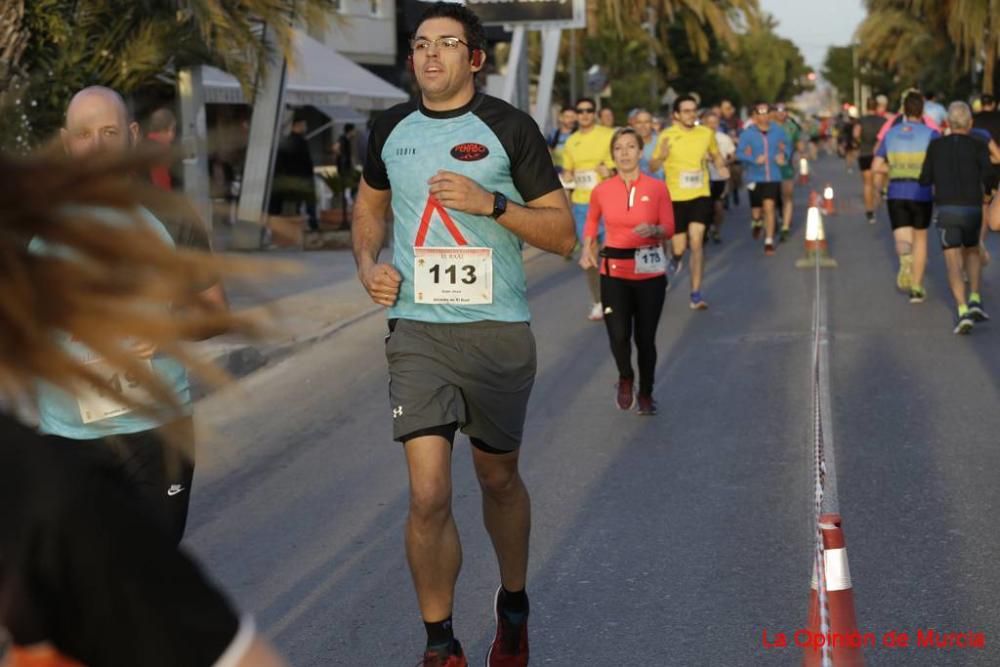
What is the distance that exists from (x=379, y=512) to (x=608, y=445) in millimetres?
1784

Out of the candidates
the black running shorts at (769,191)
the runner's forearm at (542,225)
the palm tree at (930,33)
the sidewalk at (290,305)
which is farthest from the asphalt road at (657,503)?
the palm tree at (930,33)

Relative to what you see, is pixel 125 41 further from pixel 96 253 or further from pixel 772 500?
pixel 96 253

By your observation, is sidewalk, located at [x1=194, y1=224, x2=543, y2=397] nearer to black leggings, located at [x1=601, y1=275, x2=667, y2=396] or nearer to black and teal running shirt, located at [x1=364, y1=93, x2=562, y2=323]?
black and teal running shirt, located at [x1=364, y1=93, x2=562, y2=323]

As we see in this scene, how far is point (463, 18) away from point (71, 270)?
3.83 metres

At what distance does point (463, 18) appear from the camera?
193 inches

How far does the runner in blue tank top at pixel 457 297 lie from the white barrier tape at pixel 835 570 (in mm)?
1163

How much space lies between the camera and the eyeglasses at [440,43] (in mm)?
4770

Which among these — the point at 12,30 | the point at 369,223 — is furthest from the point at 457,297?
the point at 12,30

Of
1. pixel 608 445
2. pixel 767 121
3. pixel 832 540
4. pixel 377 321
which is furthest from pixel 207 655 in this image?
pixel 767 121

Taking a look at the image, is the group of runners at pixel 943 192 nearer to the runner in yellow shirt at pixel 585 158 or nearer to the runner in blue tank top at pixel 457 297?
the runner in yellow shirt at pixel 585 158

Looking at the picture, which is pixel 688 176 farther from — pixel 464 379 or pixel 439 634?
pixel 439 634

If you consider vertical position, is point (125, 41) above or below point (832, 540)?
above

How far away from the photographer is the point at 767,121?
20.6 metres

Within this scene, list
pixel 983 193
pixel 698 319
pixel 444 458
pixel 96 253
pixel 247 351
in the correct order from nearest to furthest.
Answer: pixel 96 253
pixel 444 458
pixel 247 351
pixel 983 193
pixel 698 319
